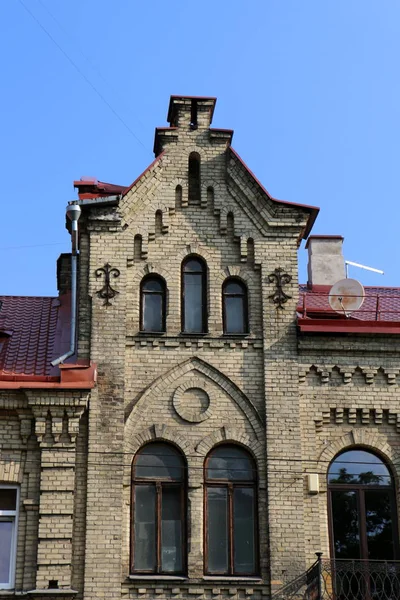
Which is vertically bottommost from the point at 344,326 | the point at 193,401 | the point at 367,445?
the point at 367,445

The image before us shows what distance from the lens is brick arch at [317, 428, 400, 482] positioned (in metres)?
15.6

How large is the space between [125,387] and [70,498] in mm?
1929

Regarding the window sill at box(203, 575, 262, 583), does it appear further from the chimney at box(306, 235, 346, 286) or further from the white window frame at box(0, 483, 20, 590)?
the chimney at box(306, 235, 346, 286)

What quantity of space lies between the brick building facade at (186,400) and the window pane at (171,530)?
0.02 m

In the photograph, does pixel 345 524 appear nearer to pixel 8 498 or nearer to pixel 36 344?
pixel 8 498

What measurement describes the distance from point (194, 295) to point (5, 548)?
499 cm

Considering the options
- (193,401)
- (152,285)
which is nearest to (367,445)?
(193,401)

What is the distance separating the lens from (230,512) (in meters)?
15.1

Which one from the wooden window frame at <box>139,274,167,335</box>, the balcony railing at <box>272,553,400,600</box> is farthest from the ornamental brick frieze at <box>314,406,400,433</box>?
the wooden window frame at <box>139,274,167,335</box>

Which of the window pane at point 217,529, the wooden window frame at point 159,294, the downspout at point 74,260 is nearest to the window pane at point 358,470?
the window pane at point 217,529

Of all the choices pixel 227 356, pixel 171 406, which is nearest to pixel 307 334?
pixel 227 356

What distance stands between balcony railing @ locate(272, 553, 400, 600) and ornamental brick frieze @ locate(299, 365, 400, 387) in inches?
113

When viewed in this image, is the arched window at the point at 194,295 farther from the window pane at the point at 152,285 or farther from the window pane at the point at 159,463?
the window pane at the point at 159,463

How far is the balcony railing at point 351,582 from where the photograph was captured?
46.9 ft
